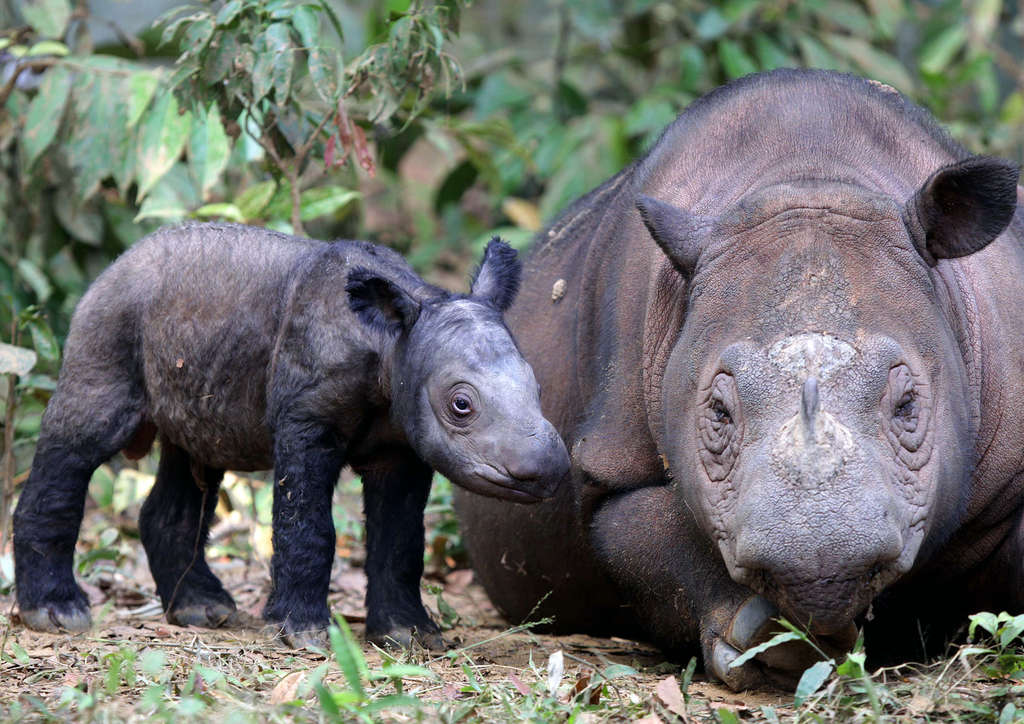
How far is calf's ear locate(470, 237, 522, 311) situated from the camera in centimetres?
474

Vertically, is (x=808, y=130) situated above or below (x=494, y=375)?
above

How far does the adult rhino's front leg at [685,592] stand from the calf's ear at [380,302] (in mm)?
1001

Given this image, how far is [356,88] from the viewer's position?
621 cm

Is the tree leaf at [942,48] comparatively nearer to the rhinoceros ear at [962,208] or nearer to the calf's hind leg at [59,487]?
the rhinoceros ear at [962,208]

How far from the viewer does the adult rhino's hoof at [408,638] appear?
4.79 metres

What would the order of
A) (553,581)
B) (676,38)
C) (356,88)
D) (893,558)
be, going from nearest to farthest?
(893,558) → (553,581) → (356,88) → (676,38)

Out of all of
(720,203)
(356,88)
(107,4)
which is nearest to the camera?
(720,203)

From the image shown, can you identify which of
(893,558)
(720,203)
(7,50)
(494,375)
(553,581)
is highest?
(7,50)

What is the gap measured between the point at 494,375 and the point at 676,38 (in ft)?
27.9

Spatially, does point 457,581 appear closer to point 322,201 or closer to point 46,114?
point 322,201

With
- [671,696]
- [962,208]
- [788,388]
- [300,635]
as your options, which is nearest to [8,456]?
[300,635]

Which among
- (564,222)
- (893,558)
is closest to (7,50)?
(564,222)

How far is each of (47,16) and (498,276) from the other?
13.3 feet

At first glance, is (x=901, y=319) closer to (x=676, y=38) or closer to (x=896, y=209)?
(x=896, y=209)
